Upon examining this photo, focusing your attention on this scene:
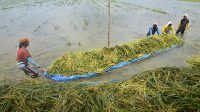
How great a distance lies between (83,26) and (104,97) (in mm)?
8988

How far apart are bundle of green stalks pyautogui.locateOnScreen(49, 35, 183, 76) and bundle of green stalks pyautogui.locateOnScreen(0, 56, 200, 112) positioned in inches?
93.3

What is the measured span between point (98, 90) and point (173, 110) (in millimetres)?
1343

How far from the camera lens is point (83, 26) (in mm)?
Answer: 13805

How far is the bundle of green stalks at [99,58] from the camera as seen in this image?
805 centimetres

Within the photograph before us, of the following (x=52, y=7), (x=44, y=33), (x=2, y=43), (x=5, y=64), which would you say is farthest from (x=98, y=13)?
(x=5, y=64)

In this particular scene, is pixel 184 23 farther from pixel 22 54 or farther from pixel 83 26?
pixel 22 54

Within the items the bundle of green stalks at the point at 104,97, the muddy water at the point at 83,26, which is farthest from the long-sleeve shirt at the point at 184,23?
the bundle of green stalks at the point at 104,97

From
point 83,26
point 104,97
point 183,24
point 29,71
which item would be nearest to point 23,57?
point 29,71

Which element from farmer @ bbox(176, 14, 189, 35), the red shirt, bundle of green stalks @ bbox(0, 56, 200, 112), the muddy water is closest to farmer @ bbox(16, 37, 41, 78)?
the red shirt

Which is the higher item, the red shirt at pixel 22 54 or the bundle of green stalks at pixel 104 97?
the red shirt at pixel 22 54

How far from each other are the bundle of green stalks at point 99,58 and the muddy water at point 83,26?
1.08ft

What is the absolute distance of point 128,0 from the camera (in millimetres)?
20781

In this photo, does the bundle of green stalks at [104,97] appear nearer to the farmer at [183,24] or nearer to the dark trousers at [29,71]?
the dark trousers at [29,71]

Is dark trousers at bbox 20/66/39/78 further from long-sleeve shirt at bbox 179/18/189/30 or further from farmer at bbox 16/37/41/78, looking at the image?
long-sleeve shirt at bbox 179/18/189/30
